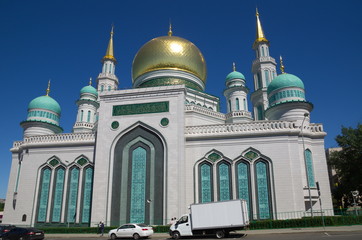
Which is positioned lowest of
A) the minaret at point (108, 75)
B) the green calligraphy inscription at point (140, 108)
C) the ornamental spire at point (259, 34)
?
the green calligraphy inscription at point (140, 108)

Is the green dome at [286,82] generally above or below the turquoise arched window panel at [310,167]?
above

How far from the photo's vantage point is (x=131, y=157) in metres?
22.5

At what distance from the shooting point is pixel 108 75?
131ft

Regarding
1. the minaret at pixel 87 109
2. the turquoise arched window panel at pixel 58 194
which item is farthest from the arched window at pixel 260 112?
the turquoise arched window panel at pixel 58 194

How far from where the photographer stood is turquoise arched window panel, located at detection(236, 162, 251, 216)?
67.5ft

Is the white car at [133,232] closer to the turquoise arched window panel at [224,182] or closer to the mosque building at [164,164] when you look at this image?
the mosque building at [164,164]

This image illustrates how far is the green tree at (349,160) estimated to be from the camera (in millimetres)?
24328

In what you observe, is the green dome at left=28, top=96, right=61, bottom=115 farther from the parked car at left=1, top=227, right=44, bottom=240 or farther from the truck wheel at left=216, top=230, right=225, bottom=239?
the truck wheel at left=216, top=230, right=225, bottom=239

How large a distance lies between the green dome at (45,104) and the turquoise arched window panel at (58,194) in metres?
7.83

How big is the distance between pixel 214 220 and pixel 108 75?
2991cm

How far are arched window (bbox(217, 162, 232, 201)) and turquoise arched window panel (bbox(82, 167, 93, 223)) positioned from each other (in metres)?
10.3

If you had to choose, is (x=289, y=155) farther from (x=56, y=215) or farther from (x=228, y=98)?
(x=56, y=215)

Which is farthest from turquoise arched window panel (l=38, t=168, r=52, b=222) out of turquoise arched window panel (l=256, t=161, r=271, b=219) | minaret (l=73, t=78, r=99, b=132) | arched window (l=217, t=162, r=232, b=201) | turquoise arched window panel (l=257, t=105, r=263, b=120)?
turquoise arched window panel (l=257, t=105, r=263, b=120)

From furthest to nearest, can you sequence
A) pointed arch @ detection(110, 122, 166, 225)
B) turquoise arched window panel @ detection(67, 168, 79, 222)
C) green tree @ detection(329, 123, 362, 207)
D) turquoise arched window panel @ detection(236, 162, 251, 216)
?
green tree @ detection(329, 123, 362, 207) → turquoise arched window panel @ detection(67, 168, 79, 222) → pointed arch @ detection(110, 122, 166, 225) → turquoise arched window panel @ detection(236, 162, 251, 216)
